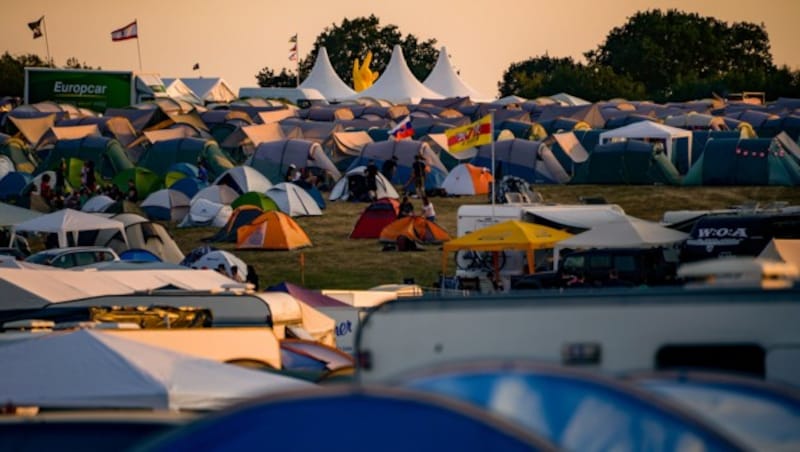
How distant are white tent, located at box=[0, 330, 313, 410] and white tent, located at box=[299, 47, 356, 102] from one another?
74968 millimetres

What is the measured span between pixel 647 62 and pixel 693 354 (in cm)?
11373

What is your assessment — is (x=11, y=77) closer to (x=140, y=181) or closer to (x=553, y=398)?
(x=140, y=181)

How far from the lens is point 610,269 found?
2111 centimetres

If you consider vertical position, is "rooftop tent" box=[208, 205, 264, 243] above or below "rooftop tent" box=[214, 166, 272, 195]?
below

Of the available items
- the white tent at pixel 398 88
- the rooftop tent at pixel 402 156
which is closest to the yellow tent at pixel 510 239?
the rooftop tent at pixel 402 156

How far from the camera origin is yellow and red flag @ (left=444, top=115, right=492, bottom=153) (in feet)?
97.0

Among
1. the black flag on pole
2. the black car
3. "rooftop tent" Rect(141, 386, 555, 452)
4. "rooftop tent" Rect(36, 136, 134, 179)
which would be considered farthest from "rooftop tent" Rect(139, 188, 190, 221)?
the black flag on pole

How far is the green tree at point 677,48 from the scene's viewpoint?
117 meters

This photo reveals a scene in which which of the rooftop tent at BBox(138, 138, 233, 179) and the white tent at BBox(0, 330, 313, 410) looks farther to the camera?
the rooftop tent at BBox(138, 138, 233, 179)

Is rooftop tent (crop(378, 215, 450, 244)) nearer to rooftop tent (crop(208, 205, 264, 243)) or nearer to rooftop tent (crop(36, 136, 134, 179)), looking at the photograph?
rooftop tent (crop(208, 205, 264, 243))

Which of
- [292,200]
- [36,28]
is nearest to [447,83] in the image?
[36,28]

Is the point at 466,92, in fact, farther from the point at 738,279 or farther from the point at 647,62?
the point at 738,279

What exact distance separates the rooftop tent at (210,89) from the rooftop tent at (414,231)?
50107mm

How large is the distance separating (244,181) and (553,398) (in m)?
34.4
